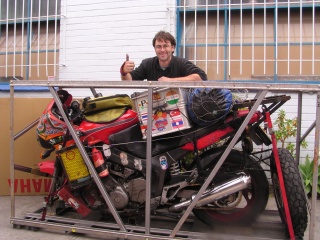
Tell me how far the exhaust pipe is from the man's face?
1455 mm

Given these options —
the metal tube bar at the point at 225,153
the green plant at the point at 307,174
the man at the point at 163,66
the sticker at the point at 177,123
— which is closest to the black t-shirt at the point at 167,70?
the man at the point at 163,66

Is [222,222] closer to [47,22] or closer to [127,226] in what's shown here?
[127,226]

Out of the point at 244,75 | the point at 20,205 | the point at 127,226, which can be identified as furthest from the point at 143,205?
the point at 244,75

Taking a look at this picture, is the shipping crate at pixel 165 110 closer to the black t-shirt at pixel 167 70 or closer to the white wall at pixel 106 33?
the black t-shirt at pixel 167 70

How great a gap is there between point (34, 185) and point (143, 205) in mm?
1804

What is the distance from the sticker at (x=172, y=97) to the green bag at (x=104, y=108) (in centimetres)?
52

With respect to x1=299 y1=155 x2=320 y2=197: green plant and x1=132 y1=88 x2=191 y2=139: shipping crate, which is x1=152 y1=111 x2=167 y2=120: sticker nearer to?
x1=132 y1=88 x2=191 y2=139: shipping crate

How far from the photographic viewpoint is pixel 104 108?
11.3ft

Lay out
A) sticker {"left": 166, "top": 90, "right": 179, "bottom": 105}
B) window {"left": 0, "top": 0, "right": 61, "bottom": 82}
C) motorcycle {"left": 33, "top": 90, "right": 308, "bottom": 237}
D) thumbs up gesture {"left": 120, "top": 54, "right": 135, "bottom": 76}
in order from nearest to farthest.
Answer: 1. sticker {"left": 166, "top": 90, "right": 179, "bottom": 105}
2. motorcycle {"left": 33, "top": 90, "right": 308, "bottom": 237}
3. thumbs up gesture {"left": 120, "top": 54, "right": 135, "bottom": 76}
4. window {"left": 0, "top": 0, "right": 61, "bottom": 82}

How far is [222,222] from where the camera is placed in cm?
339

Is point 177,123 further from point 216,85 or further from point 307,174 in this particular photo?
point 307,174

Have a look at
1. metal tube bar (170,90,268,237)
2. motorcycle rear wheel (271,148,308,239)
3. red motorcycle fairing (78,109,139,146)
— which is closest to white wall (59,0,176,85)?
red motorcycle fairing (78,109,139,146)

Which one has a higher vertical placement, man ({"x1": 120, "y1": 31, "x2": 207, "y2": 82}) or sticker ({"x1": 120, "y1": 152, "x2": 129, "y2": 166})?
man ({"x1": 120, "y1": 31, "x2": 207, "y2": 82})

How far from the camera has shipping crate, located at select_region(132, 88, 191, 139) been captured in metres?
3.11
